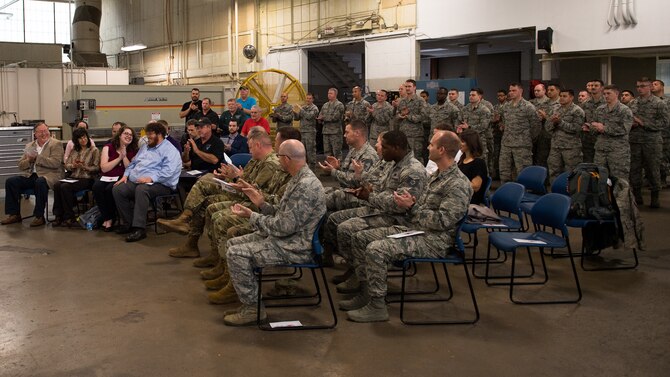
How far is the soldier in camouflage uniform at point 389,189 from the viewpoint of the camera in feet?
14.4

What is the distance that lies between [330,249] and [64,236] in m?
3.19

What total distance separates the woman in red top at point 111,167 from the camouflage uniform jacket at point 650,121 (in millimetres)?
6446

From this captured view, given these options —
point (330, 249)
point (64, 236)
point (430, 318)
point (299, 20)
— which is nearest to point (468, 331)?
point (430, 318)

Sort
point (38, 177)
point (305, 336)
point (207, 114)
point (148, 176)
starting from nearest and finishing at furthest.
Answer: point (305, 336)
point (148, 176)
point (38, 177)
point (207, 114)

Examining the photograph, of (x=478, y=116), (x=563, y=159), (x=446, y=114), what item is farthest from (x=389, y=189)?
(x=446, y=114)

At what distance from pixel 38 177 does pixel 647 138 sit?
7.75 meters

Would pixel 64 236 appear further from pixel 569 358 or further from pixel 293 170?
pixel 569 358

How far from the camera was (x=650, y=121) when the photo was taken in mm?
8336

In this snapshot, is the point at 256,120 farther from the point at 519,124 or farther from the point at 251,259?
the point at 251,259

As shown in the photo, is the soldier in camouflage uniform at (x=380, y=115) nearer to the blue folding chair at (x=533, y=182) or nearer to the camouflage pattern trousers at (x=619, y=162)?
the camouflage pattern trousers at (x=619, y=162)

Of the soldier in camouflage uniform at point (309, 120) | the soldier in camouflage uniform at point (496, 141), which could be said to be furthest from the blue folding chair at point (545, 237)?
the soldier in camouflage uniform at point (309, 120)

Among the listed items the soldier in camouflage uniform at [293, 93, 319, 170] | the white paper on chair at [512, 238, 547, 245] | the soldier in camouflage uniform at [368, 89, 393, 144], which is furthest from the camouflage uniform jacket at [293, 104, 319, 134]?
the white paper on chair at [512, 238, 547, 245]

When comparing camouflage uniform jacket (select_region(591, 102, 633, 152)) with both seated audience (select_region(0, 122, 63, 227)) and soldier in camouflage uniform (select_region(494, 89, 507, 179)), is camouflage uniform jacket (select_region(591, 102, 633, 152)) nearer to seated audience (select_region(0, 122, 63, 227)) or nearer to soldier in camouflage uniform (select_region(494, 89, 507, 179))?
soldier in camouflage uniform (select_region(494, 89, 507, 179))

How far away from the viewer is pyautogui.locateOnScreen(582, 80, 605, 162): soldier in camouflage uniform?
343 inches
